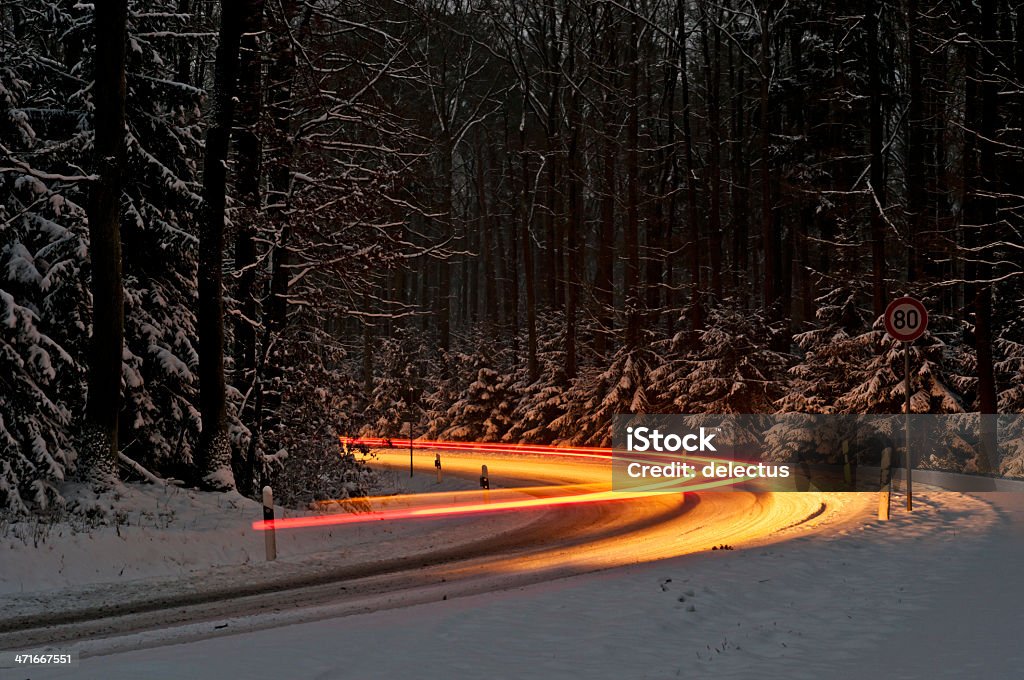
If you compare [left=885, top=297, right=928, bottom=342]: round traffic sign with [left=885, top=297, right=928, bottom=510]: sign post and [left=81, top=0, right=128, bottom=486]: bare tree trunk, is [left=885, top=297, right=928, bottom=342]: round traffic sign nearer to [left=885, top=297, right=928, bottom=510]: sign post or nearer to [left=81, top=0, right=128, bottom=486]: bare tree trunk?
[left=885, top=297, right=928, bottom=510]: sign post

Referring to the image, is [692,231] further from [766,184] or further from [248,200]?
[248,200]

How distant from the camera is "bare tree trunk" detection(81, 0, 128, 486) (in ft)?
52.4

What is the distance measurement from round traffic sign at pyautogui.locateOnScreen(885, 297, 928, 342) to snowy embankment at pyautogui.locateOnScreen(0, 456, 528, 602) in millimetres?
8373

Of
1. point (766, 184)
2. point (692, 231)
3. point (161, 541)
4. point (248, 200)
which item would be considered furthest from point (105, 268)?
point (692, 231)

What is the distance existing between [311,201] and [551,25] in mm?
28313

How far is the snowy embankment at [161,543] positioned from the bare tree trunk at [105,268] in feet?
2.85

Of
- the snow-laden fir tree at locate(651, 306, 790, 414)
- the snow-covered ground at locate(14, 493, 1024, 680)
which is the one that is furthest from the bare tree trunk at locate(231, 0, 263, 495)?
the snow-laden fir tree at locate(651, 306, 790, 414)

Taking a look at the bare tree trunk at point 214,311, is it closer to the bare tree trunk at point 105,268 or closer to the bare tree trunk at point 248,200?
the bare tree trunk at point 248,200

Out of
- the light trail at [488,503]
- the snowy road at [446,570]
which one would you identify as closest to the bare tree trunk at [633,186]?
the light trail at [488,503]

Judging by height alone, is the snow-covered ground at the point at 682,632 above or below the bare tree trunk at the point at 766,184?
below

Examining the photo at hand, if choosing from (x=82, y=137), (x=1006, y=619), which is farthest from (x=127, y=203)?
(x=1006, y=619)

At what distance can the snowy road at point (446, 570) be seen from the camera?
1030 cm

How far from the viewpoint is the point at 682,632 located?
374 inches

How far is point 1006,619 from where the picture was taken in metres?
9.99
